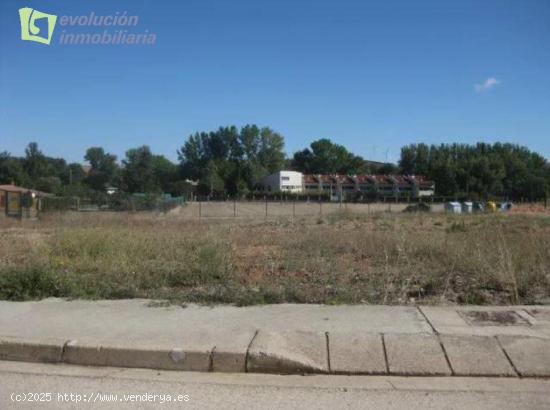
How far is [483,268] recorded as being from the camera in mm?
8539

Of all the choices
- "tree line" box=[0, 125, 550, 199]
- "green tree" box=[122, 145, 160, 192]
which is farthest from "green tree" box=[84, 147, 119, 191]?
"green tree" box=[122, 145, 160, 192]

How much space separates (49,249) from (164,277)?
3380 mm

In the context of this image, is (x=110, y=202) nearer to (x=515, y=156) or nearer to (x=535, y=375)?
(x=535, y=375)

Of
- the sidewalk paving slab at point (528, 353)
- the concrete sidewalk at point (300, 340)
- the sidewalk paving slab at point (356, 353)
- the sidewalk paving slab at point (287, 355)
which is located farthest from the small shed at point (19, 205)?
the sidewalk paving slab at point (528, 353)

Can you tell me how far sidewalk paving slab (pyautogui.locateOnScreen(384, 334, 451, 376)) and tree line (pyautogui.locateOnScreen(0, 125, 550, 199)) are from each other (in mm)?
109590

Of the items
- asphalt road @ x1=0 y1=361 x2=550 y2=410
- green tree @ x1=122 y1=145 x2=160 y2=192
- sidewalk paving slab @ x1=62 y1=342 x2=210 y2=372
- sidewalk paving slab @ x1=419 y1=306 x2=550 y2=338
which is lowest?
asphalt road @ x1=0 y1=361 x2=550 y2=410

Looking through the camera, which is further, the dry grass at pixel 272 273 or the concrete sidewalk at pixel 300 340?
the dry grass at pixel 272 273

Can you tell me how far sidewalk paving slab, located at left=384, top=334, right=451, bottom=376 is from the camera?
520 centimetres

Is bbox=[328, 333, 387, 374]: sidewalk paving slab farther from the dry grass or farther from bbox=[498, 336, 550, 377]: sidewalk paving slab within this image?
the dry grass

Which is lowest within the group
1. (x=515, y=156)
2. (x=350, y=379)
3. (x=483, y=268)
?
(x=350, y=379)

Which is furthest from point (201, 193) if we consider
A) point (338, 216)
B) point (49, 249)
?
point (49, 249)

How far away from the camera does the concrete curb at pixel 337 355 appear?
17.2 feet

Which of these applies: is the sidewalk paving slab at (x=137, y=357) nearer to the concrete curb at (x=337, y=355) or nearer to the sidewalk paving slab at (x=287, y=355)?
the concrete curb at (x=337, y=355)

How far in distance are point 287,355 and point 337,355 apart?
50 centimetres
